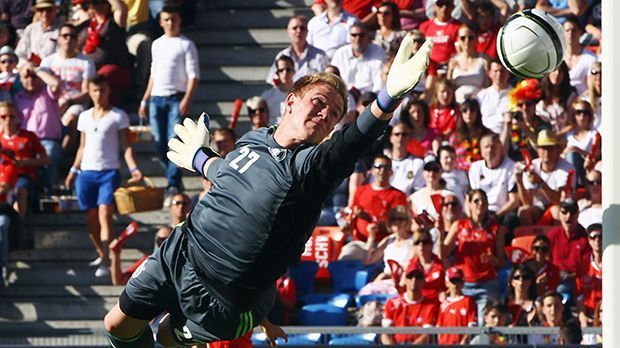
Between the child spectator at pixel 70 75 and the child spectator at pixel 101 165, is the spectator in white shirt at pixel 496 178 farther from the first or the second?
the child spectator at pixel 70 75

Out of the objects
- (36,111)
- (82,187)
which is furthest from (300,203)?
(36,111)

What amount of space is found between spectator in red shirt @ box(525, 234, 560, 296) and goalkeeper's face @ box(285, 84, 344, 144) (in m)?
5.01

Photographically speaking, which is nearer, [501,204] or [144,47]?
[501,204]

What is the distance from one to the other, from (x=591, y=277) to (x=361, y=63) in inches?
136

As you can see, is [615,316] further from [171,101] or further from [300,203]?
[171,101]

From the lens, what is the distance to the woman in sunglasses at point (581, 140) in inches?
516

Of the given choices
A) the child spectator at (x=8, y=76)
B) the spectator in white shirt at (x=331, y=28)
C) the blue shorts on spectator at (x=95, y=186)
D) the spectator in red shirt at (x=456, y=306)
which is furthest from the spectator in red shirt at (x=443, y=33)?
the child spectator at (x=8, y=76)

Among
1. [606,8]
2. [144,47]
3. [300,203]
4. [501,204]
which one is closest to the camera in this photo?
[606,8]

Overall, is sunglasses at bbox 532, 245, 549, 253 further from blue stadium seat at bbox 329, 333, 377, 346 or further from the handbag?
the handbag

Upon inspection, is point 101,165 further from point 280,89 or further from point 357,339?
point 357,339

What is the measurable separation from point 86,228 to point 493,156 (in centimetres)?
439

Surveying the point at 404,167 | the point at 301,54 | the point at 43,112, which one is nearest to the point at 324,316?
the point at 404,167

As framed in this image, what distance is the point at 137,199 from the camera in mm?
13664

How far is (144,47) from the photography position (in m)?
15.3
